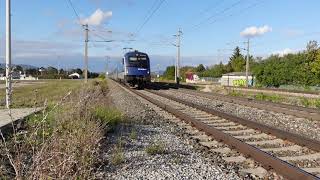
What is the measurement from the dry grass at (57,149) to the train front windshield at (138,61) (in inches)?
1239

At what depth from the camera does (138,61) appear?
44250mm

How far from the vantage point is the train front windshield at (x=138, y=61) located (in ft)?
145

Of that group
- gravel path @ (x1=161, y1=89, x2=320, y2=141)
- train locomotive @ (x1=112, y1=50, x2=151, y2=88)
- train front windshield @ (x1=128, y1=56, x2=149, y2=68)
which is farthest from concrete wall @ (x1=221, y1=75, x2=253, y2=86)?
gravel path @ (x1=161, y1=89, x2=320, y2=141)

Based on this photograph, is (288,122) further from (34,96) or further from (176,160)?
(34,96)

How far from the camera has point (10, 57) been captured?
63.4 feet

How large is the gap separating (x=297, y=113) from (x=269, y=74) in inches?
1910

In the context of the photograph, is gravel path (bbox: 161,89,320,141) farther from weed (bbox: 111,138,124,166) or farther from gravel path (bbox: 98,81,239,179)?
weed (bbox: 111,138,124,166)

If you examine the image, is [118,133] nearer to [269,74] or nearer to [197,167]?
[197,167]

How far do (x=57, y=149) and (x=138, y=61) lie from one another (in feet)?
123

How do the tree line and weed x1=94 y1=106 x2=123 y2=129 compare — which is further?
the tree line

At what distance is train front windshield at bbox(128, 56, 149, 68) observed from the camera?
145ft

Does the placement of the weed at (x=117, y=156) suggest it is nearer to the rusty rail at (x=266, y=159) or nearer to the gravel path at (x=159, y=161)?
the gravel path at (x=159, y=161)

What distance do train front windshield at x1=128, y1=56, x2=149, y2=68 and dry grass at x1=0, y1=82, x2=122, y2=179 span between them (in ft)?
103

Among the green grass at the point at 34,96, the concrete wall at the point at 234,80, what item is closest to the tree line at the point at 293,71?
the concrete wall at the point at 234,80
